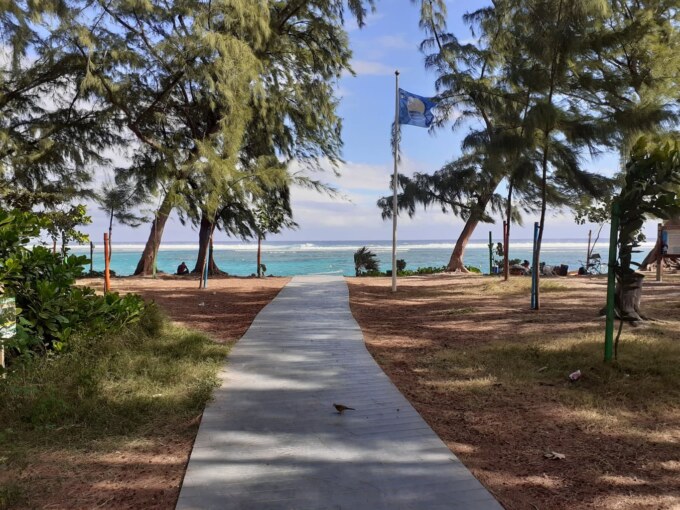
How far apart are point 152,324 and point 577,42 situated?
975cm

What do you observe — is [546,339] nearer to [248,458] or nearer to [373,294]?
[248,458]

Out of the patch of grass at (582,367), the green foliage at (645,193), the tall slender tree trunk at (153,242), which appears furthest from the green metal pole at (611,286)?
the tall slender tree trunk at (153,242)

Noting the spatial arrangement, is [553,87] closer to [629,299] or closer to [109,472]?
[629,299]

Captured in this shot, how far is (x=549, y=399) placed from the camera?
4.28m

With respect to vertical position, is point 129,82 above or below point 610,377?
above

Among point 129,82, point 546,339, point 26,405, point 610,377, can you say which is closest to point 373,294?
point 546,339

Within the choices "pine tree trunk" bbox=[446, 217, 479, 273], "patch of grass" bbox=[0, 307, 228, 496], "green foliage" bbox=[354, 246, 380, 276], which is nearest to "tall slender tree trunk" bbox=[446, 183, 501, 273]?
"pine tree trunk" bbox=[446, 217, 479, 273]

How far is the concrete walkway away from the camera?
267cm

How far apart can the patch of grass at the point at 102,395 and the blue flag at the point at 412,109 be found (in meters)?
9.62

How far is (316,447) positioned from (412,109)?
11.6 meters

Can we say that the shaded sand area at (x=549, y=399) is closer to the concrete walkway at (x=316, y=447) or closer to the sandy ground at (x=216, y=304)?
the concrete walkway at (x=316, y=447)

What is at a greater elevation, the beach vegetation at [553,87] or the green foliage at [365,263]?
the beach vegetation at [553,87]

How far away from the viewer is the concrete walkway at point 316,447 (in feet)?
8.76

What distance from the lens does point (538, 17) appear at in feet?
33.6
